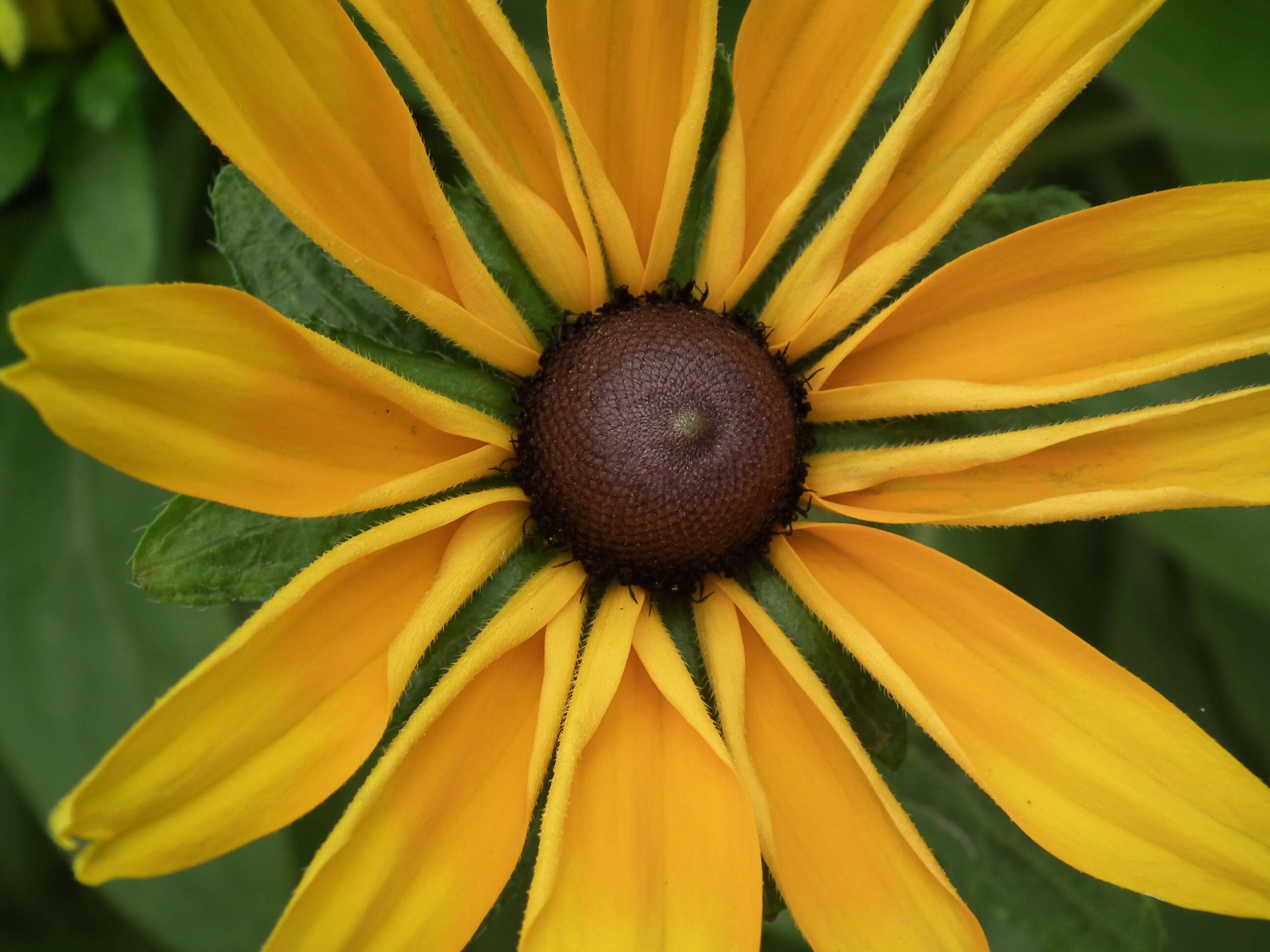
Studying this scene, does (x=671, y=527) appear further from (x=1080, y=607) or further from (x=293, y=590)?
(x=1080, y=607)

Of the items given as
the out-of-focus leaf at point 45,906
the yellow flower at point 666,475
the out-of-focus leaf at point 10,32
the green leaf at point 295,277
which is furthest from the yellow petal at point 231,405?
the out-of-focus leaf at point 45,906

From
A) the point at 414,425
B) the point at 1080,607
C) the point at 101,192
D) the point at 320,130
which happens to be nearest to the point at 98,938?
the point at 101,192

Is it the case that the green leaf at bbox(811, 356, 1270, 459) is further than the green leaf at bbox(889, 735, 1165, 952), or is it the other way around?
the green leaf at bbox(889, 735, 1165, 952)

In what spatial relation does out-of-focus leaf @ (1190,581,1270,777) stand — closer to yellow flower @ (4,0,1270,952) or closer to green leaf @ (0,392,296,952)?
yellow flower @ (4,0,1270,952)

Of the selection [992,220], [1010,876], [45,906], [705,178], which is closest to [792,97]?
[705,178]

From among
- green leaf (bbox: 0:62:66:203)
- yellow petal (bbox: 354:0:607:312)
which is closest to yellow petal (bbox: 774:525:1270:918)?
yellow petal (bbox: 354:0:607:312)
